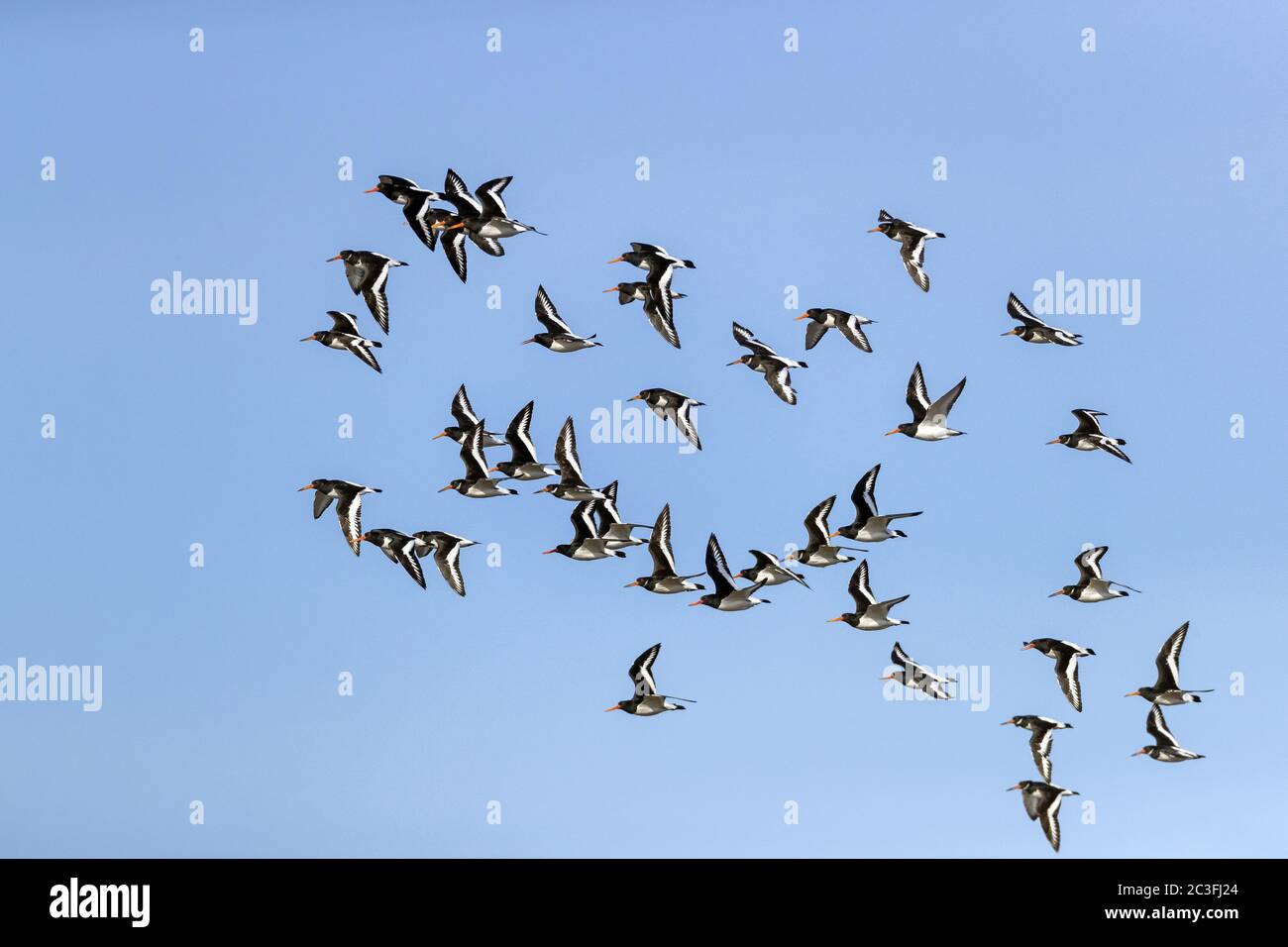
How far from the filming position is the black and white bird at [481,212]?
27.9 m

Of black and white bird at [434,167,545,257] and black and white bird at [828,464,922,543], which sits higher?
black and white bird at [434,167,545,257]

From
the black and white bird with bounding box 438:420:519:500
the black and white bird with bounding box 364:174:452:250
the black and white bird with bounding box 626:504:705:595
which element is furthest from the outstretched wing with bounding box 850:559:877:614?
the black and white bird with bounding box 364:174:452:250

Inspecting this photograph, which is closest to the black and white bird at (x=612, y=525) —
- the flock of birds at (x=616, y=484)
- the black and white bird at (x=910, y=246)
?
the flock of birds at (x=616, y=484)

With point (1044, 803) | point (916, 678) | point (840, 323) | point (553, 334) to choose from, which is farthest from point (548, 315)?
point (1044, 803)

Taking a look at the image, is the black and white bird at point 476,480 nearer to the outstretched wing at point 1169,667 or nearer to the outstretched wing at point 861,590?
the outstretched wing at point 861,590

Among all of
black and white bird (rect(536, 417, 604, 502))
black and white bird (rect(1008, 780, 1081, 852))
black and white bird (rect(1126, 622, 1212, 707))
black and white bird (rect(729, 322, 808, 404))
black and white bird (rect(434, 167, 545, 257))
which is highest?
black and white bird (rect(434, 167, 545, 257))

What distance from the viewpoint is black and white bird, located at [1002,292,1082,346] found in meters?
28.3

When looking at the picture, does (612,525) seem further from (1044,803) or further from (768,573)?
(1044,803)

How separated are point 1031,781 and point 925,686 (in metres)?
2.69

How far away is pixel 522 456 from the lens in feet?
93.1

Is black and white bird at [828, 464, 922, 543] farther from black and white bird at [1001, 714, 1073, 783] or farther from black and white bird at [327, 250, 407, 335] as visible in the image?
black and white bird at [327, 250, 407, 335]

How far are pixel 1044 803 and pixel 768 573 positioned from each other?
630cm

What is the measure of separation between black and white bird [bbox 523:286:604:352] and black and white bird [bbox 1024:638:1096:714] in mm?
8183
